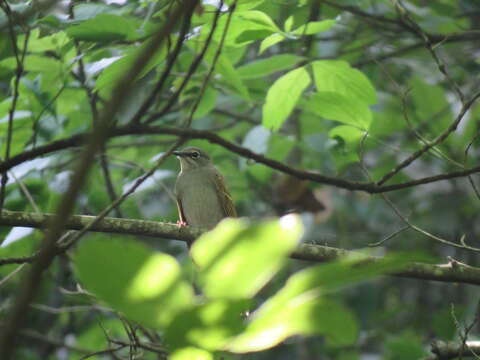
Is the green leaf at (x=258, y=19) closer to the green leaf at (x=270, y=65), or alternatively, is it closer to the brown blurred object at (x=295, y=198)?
the green leaf at (x=270, y=65)

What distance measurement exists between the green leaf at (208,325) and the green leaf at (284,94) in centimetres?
305

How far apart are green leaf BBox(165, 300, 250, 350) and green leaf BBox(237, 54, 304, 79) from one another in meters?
3.49

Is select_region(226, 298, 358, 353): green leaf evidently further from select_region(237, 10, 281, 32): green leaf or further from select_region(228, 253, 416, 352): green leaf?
select_region(237, 10, 281, 32): green leaf

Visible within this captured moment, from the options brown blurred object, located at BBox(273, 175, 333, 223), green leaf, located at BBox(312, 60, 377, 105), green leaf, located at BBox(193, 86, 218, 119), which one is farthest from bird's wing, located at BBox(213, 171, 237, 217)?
green leaf, located at BBox(312, 60, 377, 105)

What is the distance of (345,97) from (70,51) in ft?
6.45

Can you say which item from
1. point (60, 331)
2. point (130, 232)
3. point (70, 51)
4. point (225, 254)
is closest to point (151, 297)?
point (225, 254)

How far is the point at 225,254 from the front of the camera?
96cm

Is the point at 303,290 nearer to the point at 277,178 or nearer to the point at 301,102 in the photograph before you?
the point at 301,102

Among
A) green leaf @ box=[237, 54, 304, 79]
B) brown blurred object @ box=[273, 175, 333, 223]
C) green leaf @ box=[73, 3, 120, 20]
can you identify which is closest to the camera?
green leaf @ box=[73, 3, 120, 20]

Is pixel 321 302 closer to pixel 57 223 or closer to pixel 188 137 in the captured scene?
pixel 57 223

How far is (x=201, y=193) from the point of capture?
717 centimetres

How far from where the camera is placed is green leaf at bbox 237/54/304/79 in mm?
4438

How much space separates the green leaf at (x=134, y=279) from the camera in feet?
3.15

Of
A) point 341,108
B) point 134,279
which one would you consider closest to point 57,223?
point 134,279
